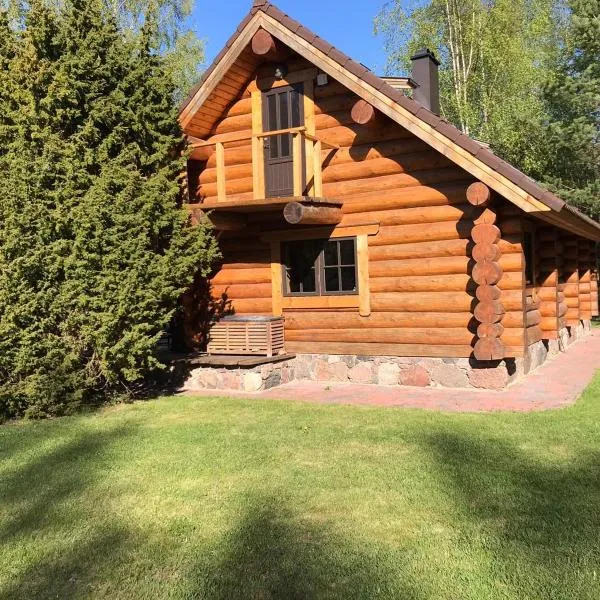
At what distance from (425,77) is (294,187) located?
441 centimetres

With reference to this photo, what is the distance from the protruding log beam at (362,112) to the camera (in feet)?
Result: 32.4

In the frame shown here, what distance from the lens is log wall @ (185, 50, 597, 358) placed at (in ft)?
31.8

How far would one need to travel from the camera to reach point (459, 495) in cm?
495

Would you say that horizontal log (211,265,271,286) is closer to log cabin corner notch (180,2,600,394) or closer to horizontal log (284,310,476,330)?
log cabin corner notch (180,2,600,394)

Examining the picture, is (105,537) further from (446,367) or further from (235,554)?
(446,367)

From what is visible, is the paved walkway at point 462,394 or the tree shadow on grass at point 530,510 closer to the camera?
the tree shadow on grass at point 530,510

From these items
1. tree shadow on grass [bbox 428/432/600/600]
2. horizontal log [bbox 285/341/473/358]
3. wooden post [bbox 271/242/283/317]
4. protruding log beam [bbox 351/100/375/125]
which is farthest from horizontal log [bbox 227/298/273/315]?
tree shadow on grass [bbox 428/432/600/600]

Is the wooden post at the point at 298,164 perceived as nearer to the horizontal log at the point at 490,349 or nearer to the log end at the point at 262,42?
the log end at the point at 262,42

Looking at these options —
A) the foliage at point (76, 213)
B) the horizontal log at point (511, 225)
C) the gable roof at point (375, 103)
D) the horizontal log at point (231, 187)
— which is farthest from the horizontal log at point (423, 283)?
the foliage at point (76, 213)

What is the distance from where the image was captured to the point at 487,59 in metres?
25.7

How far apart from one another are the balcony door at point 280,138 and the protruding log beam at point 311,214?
50.3 inches

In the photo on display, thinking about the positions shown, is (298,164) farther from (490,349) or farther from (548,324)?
(548,324)

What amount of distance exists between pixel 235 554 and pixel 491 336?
6242 mm

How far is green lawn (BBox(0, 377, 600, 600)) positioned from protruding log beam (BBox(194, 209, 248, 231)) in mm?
4167
